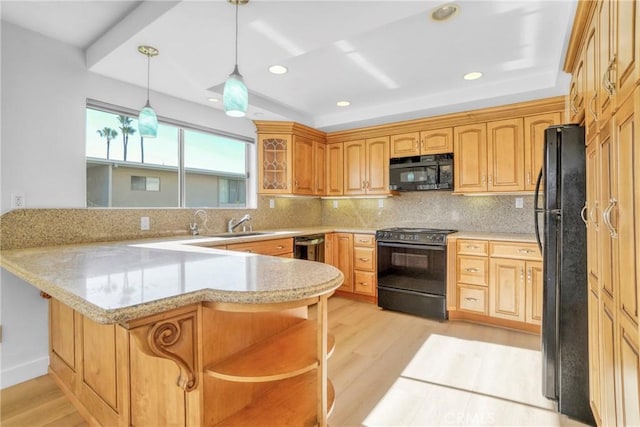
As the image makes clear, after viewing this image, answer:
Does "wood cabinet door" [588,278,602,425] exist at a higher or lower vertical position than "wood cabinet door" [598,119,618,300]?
lower

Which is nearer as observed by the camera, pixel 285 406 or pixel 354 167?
pixel 285 406

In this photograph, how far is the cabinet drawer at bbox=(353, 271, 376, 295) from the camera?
3.77 metres

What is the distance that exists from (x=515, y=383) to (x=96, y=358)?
250 cm

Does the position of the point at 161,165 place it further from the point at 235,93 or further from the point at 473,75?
the point at 473,75

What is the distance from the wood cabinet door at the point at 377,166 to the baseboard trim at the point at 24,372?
3.46 metres

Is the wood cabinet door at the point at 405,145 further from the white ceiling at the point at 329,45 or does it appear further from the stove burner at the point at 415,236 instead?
the stove burner at the point at 415,236

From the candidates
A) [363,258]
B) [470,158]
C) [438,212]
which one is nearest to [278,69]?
[470,158]

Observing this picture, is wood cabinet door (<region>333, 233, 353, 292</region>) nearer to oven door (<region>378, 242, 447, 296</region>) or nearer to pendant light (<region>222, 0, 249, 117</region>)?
oven door (<region>378, 242, 447, 296</region>)

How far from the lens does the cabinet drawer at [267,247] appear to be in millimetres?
2848

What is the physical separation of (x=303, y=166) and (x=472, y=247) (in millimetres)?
2172

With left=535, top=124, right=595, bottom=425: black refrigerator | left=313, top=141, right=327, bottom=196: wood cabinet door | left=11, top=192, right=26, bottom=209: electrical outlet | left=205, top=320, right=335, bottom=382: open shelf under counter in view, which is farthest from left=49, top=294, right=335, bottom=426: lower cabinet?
left=313, top=141, right=327, bottom=196: wood cabinet door

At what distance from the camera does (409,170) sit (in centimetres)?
372

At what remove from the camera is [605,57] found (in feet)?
4.06

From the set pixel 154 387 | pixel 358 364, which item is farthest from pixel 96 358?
pixel 358 364
